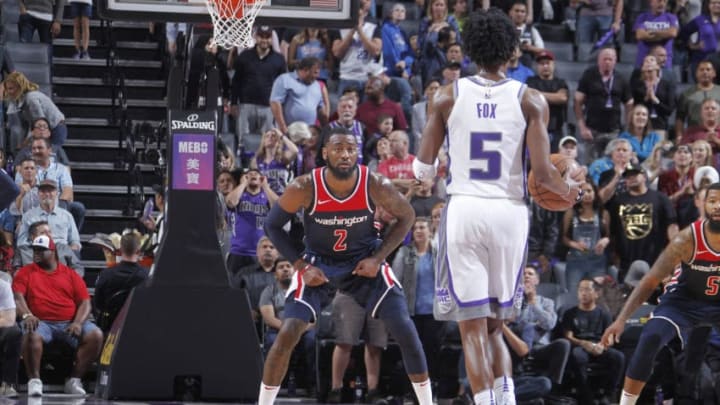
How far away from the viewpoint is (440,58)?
16375 mm

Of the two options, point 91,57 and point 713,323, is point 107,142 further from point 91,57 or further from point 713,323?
point 713,323

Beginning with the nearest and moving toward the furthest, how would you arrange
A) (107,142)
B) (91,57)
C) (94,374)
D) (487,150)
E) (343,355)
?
1. (487,150)
2. (343,355)
3. (94,374)
4. (107,142)
5. (91,57)

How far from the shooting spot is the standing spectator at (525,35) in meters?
16.9

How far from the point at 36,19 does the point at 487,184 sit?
1058 cm

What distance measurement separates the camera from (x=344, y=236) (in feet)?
30.5

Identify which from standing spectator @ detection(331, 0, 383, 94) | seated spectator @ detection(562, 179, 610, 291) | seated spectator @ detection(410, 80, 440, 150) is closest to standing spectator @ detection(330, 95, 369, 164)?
seated spectator @ detection(410, 80, 440, 150)

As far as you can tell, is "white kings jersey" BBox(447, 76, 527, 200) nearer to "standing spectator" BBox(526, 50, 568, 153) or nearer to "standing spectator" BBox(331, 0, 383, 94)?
"standing spectator" BBox(526, 50, 568, 153)

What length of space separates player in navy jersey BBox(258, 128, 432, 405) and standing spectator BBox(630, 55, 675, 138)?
25.2 feet

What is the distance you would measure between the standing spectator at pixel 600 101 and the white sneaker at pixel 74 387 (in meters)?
6.93

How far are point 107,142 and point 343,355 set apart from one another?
563 cm

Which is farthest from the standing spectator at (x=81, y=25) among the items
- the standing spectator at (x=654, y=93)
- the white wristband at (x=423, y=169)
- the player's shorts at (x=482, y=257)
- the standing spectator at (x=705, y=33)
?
the player's shorts at (x=482, y=257)

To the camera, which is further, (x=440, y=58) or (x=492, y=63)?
(x=440, y=58)

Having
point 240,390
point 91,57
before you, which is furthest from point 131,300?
point 91,57

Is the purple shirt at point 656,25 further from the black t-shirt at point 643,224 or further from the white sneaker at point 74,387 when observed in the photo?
the white sneaker at point 74,387
